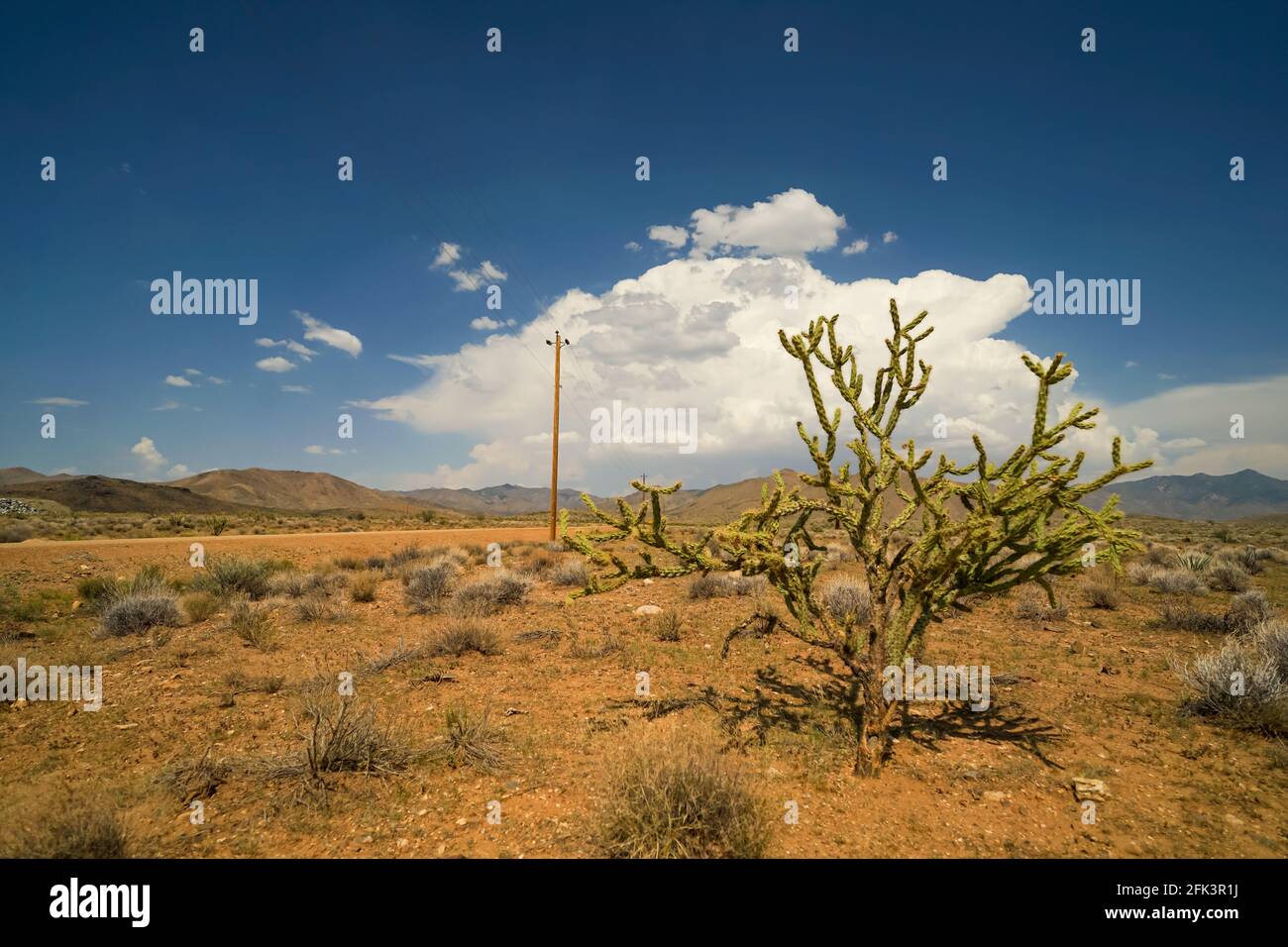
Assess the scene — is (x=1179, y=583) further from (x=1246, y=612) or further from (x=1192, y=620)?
(x=1192, y=620)

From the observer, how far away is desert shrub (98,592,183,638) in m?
9.63

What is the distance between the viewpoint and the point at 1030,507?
14.2ft

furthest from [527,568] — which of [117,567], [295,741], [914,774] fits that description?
[914,774]

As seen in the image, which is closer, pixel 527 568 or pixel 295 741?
pixel 295 741

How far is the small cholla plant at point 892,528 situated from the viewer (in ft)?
14.4

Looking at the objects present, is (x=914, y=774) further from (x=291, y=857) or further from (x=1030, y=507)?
(x=291, y=857)

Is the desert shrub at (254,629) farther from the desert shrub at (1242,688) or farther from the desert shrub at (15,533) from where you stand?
the desert shrub at (15,533)

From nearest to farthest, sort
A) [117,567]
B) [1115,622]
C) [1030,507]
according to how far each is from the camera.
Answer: [1030,507]
[1115,622]
[117,567]

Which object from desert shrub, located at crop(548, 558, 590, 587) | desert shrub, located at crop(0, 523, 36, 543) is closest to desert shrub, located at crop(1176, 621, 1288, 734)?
desert shrub, located at crop(548, 558, 590, 587)

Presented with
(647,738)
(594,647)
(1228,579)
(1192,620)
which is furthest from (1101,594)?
(647,738)

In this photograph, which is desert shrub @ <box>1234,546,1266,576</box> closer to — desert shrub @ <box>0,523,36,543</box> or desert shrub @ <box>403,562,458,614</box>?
desert shrub @ <box>403,562,458,614</box>

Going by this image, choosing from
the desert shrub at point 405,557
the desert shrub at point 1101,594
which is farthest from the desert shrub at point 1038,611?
the desert shrub at point 405,557

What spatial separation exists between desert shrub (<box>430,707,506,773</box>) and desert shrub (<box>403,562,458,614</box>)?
6.52 meters
